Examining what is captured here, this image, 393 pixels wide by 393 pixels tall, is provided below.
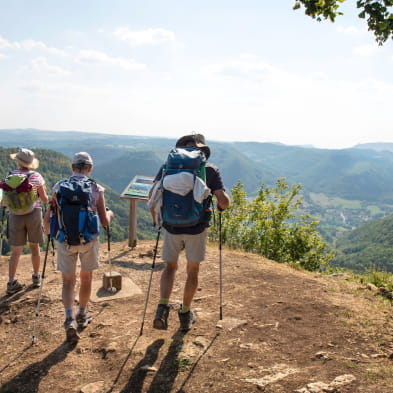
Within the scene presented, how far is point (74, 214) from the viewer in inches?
155

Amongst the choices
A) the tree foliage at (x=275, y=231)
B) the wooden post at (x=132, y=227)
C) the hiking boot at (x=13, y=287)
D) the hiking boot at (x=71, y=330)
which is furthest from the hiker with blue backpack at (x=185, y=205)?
the tree foliage at (x=275, y=231)

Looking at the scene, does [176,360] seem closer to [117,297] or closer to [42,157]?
[117,297]

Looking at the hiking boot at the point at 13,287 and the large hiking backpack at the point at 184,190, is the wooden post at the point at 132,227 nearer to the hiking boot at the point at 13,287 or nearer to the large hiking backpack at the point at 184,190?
the hiking boot at the point at 13,287

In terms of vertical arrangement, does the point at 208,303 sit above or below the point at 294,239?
above

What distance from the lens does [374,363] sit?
3.70m

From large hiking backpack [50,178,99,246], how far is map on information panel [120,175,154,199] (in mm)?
4341

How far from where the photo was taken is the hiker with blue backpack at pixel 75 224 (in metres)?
3.94

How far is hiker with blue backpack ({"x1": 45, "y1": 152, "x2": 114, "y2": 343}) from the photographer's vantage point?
3938 millimetres

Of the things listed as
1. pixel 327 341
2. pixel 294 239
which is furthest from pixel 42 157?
pixel 327 341

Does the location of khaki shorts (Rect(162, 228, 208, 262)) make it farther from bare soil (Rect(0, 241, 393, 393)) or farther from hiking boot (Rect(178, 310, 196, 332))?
bare soil (Rect(0, 241, 393, 393))

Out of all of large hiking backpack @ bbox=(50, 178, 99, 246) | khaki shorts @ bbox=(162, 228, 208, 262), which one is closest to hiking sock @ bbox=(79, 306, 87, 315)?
large hiking backpack @ bbox=(50, 178, 99, 246)

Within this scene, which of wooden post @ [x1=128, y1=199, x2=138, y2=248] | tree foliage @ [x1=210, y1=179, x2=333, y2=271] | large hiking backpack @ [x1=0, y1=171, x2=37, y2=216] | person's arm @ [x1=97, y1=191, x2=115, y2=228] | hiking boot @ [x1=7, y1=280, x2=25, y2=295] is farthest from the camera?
tree foliage @ [x1=210, y1=179, x2=333, y2=271]

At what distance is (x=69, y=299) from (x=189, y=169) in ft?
6.85

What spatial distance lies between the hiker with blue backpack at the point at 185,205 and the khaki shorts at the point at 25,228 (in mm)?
2621
